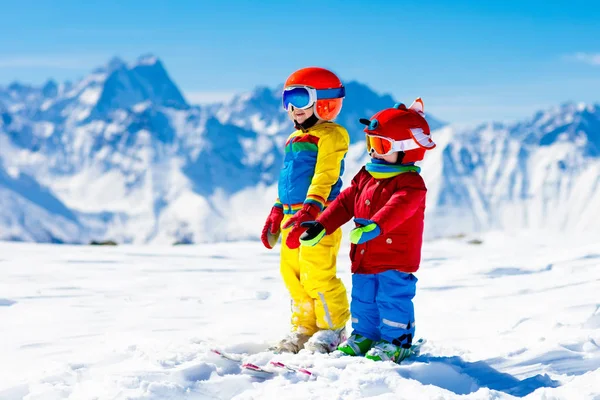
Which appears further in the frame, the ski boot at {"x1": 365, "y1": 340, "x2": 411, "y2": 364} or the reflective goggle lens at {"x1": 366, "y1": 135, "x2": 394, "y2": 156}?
the reflective goggle lens at {"x1": 366, "y1": 135, "x2": 394, "y2": 156}

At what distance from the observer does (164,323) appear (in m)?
6.05

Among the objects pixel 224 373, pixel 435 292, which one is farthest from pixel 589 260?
pixel 224 373

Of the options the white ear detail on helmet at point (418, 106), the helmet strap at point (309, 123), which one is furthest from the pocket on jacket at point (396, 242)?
the helmet strap at point (309, 123)

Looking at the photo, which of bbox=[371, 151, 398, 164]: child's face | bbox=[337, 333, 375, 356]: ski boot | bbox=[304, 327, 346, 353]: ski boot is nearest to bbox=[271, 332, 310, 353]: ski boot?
bbox=[304, 327, 346, 353]: ski boot

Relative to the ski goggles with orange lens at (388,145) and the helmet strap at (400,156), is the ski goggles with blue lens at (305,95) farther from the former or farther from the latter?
the helmet strap at (400,156)

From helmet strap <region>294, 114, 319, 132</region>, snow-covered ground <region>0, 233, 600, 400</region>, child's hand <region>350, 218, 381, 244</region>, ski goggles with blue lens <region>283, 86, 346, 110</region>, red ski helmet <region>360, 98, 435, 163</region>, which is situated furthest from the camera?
helmet strap <region>294, 114, 319, 132</region>

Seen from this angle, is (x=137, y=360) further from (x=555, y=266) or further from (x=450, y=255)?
(x=450, y=255)

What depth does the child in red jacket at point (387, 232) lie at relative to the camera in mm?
4450

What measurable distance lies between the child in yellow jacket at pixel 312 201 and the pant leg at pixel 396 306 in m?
0.48

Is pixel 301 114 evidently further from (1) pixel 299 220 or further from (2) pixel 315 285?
(2) pixel 315 285

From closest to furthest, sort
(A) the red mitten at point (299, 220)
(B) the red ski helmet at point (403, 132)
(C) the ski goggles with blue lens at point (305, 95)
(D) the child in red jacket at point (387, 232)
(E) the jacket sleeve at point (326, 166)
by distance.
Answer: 1. (D) the child in red jacket at point (387, 232)
2. (B) the red ski helmet at point (403, 132)
3. (A) the red mitten at point (299, 220)
4. (E) the jacket sleeve at point (326, 166)
5. (C) the ski goggles with blue lens at point (305, 95)

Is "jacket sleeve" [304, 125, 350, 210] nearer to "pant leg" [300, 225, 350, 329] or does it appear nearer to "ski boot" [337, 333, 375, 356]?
"pant leg" [300, 225, 350, 329]

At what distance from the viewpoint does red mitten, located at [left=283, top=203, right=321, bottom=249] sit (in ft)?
15.3

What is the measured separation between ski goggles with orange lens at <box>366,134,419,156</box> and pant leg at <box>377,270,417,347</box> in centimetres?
82
